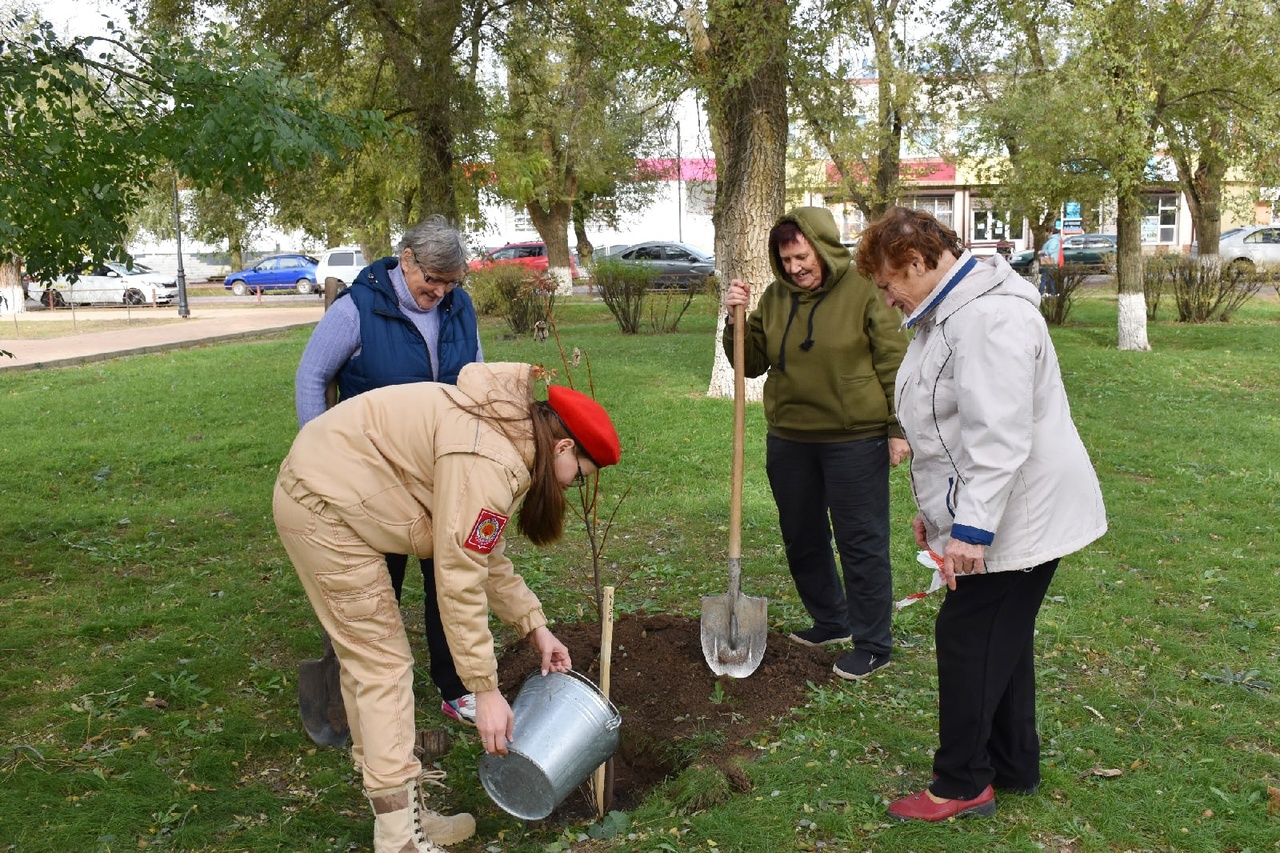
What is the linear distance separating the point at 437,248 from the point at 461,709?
66.8 inches

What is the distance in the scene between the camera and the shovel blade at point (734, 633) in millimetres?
4273

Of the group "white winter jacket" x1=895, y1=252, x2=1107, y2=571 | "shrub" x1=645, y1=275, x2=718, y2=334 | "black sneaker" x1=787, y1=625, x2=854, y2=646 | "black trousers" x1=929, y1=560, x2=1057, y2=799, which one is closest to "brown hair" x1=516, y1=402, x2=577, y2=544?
"white winter jacket" x1=895, y1=252, x2=1107, y2=571

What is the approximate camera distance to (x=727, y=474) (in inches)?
310

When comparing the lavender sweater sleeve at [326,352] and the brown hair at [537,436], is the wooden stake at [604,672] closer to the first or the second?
the brown hair at [537,436]

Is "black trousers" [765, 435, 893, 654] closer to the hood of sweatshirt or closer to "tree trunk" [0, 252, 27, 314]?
the hood of sweatshirt

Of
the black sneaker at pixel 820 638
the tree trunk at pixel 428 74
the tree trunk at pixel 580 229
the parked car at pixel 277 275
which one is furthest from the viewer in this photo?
the parked car at pixel 277 275

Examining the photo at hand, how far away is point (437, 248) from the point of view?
3.53 metres

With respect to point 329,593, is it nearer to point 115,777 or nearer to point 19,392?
A: point 115,777

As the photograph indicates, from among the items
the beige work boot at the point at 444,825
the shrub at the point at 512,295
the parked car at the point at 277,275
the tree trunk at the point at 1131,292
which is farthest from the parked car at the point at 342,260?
the beige work boot at the point at 444,825

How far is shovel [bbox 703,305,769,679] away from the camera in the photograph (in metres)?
4.27

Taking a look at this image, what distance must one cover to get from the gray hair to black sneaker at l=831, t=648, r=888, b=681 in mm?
2121

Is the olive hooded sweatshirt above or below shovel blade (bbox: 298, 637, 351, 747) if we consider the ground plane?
above

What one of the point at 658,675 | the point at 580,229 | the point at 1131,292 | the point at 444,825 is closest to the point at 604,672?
the point at 444,825

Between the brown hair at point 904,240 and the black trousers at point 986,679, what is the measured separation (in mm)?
885
